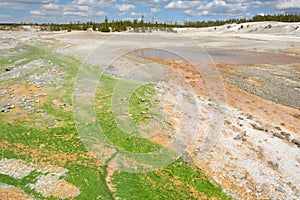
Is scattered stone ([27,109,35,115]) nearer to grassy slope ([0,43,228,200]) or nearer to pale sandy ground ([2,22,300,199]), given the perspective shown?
grassy slope ([0,43,228,200])

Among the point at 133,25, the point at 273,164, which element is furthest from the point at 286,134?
the point at 133,25

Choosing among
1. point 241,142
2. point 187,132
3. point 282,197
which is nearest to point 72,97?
point 187,132

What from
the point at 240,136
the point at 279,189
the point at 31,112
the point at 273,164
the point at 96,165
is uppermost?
the point at 31,112

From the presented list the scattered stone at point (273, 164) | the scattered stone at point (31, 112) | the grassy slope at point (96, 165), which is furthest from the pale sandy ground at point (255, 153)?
the scattered stone at point (31, 112)

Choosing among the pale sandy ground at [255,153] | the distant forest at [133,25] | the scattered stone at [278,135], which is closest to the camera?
the pale sandy ground at [255,153]

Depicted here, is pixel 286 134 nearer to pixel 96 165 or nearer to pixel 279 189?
pixel 279 189

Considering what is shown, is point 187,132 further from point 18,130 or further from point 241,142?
point 18,130

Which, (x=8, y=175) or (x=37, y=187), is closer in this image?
(x=37, y=187)

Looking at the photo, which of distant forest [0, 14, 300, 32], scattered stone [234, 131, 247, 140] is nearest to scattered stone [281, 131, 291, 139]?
scattered stone [234, 131, 247, 140]

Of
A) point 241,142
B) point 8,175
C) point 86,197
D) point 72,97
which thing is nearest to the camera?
point 86,197

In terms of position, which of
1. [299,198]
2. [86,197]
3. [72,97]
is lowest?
[299,198]

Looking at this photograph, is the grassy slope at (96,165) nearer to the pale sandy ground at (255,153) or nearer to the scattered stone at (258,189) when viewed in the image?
the pale sandy ground at (255,153)
